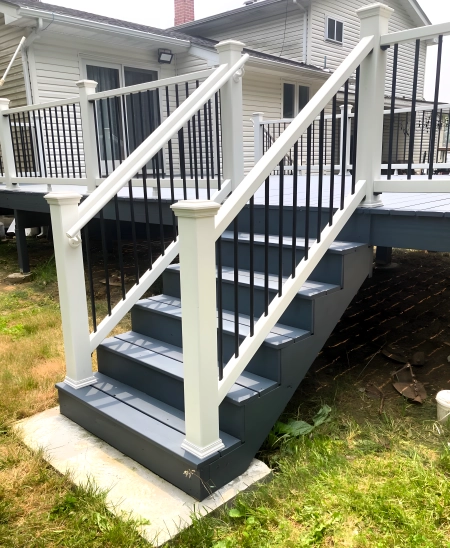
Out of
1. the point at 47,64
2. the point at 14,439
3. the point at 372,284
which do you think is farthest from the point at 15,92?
the point at 14,439

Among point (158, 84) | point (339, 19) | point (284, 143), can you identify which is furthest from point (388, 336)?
point (339, 19)

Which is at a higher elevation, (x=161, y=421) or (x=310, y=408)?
(x=161, y=421)

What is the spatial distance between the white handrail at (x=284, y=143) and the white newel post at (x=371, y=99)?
74 mm

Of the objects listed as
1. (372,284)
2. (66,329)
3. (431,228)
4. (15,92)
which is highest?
(15,92)

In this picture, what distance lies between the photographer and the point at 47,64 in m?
8.02

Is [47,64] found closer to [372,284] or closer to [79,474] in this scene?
[372,284]

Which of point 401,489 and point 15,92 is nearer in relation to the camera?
point 401,489

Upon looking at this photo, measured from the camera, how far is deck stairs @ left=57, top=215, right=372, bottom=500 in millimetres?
2141

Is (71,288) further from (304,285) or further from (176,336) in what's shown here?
(304,285)

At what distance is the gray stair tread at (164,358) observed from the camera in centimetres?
226

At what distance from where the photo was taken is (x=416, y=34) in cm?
250

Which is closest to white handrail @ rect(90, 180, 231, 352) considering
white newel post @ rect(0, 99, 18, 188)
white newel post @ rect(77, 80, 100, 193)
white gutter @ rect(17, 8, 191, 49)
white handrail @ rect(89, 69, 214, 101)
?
white handrail @ rect(89, 69, 214, 101)

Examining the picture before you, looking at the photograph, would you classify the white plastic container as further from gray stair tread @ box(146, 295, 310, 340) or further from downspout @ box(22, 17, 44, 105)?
downspout @ box(22, 17, 44, 105)

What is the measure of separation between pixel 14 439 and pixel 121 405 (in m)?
0.58
